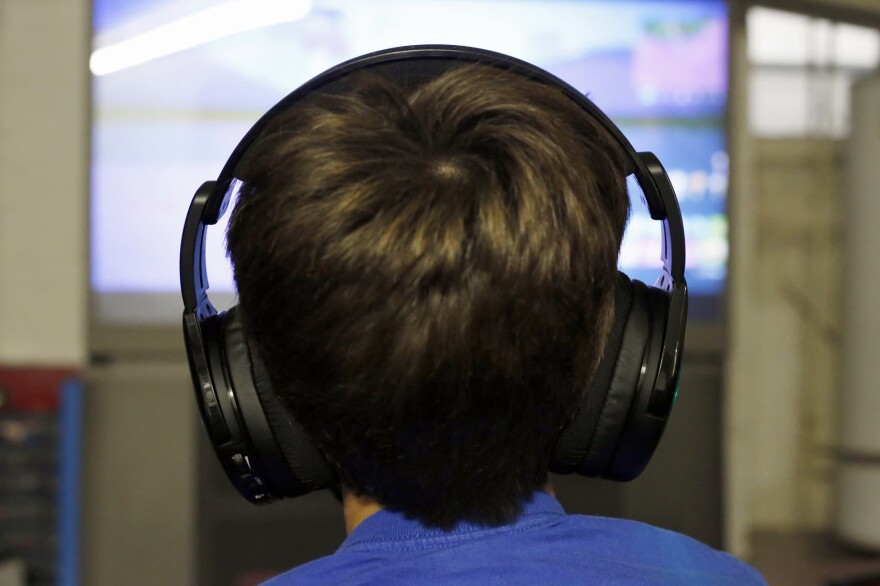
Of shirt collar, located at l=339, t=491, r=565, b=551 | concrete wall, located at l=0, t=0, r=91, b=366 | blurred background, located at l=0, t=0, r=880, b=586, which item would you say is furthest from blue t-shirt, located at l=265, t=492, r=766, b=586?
concrete wall, located at l=0, t=0, r=91, b=366

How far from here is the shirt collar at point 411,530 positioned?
19.9 inches

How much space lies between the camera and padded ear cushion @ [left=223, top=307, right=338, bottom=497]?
0.58m

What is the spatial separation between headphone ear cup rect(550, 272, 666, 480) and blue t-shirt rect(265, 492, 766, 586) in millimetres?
62

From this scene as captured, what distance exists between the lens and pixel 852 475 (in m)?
2.81

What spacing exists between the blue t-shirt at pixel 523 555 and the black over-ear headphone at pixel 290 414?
0.07 meters

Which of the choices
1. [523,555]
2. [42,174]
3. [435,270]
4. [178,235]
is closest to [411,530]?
[523,555]

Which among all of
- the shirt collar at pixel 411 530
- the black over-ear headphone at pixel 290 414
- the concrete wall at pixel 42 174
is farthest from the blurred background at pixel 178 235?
the shirt collar at pixel 411 530

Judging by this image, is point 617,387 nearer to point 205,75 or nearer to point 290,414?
point 290,414

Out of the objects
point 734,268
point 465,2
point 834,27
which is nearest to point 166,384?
point 465,2

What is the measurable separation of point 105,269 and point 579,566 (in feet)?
6.34

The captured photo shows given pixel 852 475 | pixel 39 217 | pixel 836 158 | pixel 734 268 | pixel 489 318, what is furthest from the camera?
pixel 836 158

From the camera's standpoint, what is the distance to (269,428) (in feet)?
1.91

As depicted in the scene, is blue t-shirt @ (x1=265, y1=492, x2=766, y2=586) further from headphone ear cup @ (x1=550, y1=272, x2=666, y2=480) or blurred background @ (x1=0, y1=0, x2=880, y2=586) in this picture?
blurred background @ (x1=0, y1=0, x2=880, y2=586)

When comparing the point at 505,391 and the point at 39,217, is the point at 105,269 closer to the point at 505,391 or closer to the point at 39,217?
the point at 39,217
